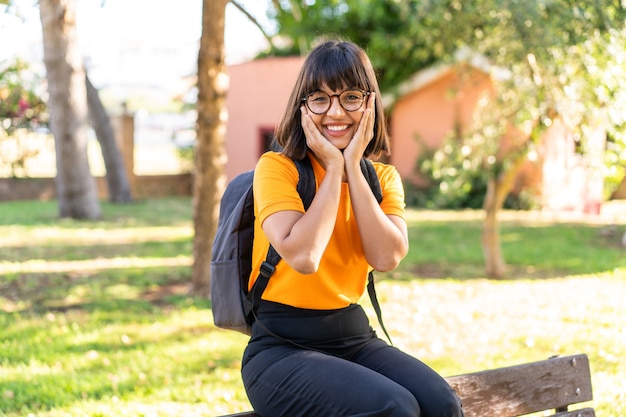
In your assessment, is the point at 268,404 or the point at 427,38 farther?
the point at 427,38

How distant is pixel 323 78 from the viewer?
115 inches

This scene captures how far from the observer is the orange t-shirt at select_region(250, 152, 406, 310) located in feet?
9.32

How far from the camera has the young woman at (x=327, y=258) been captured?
2645 mm

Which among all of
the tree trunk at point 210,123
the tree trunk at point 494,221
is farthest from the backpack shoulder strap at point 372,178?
the tree trunk at point 494,221

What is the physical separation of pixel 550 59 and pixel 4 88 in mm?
5376

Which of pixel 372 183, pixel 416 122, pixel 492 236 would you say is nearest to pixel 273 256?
pixel 372 183

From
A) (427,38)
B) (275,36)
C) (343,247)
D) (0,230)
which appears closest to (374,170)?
(343,247)

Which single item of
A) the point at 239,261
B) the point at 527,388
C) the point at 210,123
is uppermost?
the point at 210,123

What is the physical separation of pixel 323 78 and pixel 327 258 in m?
0.67

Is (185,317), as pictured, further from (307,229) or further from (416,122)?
(416,122)

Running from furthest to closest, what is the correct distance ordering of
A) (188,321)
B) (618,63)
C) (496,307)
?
(496,307) → (618,63) → (188,321)

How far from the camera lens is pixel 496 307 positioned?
789 cm

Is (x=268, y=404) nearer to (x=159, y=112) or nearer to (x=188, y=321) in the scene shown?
(x=188, y=321)

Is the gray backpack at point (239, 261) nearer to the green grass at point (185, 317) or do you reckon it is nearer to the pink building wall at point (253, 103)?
the green grass at point (185, 317)
